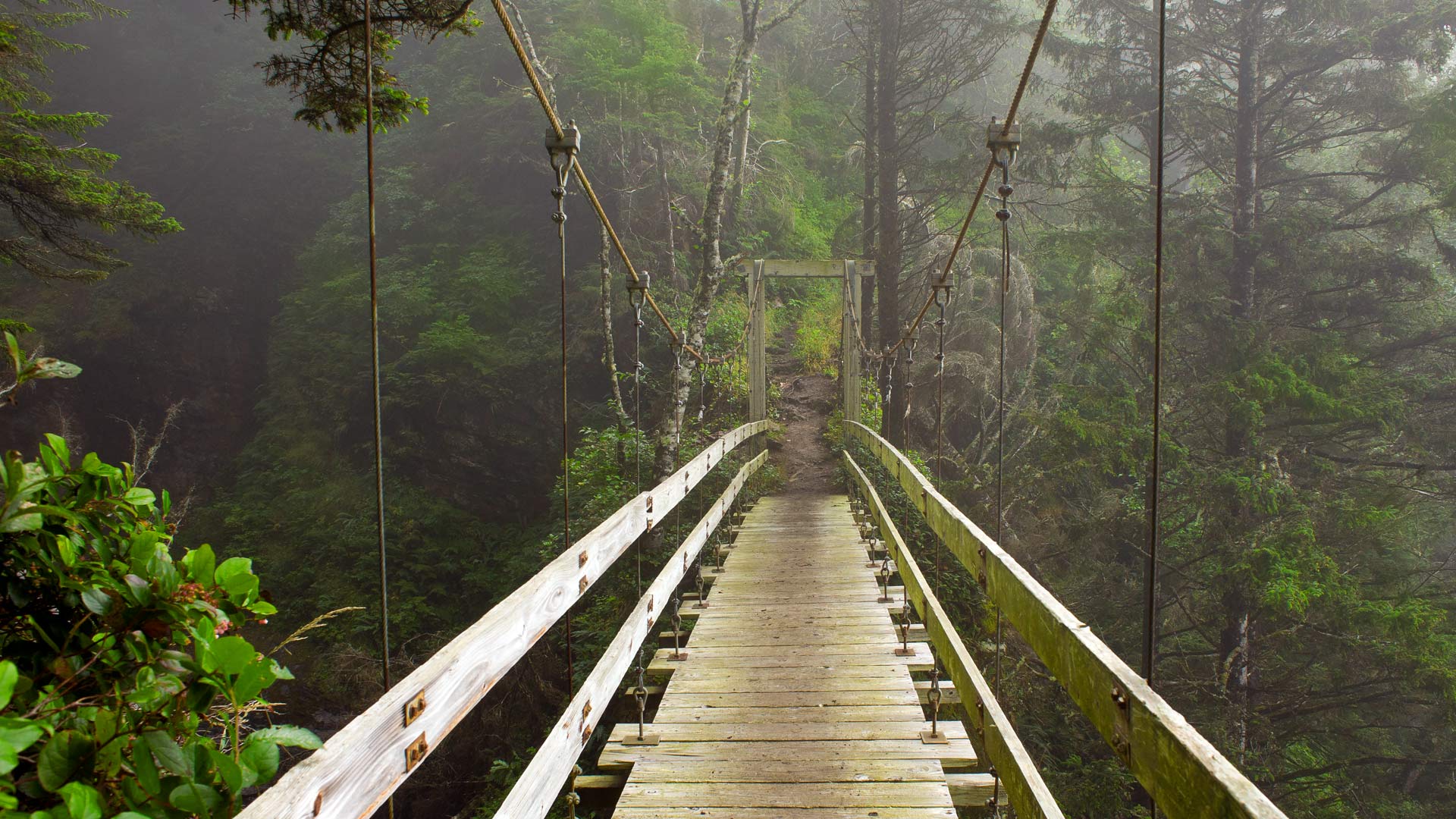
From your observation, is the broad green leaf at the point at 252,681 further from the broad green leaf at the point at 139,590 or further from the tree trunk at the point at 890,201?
the tree trunk at the point at 890,201

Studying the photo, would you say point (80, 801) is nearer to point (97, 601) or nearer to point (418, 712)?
point (97, 601)

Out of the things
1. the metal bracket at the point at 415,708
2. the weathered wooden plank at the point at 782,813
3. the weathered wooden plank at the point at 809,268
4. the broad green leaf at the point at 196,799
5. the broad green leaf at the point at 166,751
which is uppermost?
the weathered wooden plank at the point at 809,268

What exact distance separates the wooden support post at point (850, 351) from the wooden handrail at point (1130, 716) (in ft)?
24.9

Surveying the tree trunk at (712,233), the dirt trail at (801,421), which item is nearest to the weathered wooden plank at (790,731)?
the tree trunk at (712,233)

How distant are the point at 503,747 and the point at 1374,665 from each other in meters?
8.29

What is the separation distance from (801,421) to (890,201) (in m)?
3.35

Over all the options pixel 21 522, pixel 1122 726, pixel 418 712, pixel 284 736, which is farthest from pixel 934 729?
pixel 21 522

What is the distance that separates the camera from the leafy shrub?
2.42 ft

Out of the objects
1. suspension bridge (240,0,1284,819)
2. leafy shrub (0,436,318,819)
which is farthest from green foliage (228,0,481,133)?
leafy shrub (0,436,318,819)

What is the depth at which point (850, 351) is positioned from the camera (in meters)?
9.51

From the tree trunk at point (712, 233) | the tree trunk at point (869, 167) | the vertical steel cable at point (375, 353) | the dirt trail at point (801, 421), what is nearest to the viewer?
the vertical steel cable at point (375, 353)

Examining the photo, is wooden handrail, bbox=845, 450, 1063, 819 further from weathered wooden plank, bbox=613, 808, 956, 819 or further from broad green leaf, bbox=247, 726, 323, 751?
broad green leaf, bbox=247, 726, 323, 751

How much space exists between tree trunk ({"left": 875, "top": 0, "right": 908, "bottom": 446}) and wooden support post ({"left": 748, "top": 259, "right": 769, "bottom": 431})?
5.45ft

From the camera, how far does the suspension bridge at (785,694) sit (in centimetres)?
107
